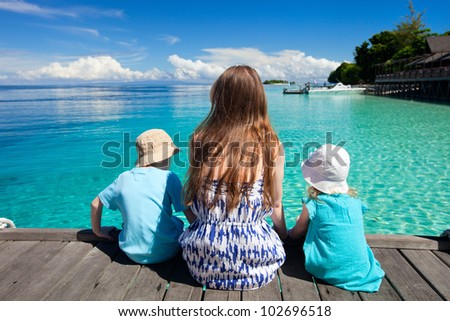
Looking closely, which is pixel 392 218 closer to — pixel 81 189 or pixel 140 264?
pixel 140 264

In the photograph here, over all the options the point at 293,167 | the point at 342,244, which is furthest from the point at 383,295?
the point at 293,167

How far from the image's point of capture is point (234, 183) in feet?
6.88

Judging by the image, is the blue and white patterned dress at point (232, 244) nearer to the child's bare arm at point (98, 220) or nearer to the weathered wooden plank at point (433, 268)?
the child's bare arm at point (98, 220)

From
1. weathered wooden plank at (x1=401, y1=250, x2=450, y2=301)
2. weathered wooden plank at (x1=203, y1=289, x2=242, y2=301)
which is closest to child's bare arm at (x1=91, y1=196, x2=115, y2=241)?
weathered wooden plank at (x1=203, y1=289, x2=242, y2=301)

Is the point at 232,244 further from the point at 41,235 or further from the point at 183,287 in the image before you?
the point at 41,235

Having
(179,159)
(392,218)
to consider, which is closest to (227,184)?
(392,218)

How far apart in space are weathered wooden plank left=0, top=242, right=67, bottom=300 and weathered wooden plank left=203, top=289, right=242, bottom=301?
4.50 feet

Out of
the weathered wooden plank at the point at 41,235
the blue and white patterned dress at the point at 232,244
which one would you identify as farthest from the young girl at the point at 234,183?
the weathered wooden plank at the point at 41,235

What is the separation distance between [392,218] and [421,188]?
184cm

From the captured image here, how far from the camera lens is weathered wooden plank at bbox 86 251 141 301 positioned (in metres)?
2.27

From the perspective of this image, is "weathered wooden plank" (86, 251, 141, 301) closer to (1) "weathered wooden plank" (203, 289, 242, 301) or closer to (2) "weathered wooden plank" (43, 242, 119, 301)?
(2) "weathered wooden plank" (43, 242, 119, 301)

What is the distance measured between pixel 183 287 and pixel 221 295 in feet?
0.95

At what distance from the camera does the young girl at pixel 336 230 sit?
7.48 feet

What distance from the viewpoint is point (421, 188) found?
7141mm
